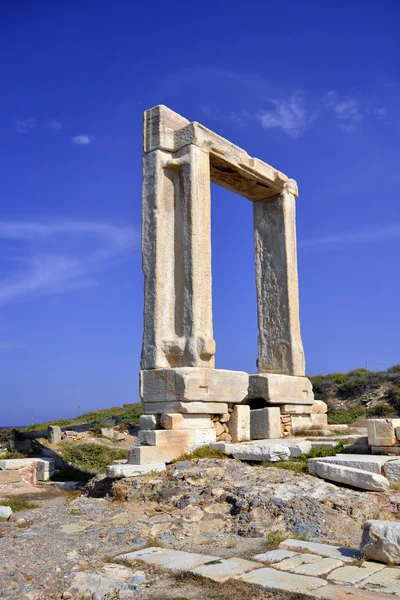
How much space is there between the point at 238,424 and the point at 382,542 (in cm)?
547

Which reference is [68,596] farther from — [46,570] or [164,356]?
[164,356]

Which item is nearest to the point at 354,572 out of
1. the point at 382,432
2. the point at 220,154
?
the point at 382,432

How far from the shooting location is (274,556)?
4824 mm

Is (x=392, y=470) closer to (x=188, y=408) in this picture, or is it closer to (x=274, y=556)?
(x=274, y=556)

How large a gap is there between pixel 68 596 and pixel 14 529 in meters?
2.54

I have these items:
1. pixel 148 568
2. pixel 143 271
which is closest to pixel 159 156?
pixel 143 271

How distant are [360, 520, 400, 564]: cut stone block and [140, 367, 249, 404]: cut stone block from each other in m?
4.51

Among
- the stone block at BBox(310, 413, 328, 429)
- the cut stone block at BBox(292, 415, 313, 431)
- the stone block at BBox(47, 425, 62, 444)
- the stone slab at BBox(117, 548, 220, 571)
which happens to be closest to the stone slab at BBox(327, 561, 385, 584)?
the stone slab at BBox(117, 548, 220, 571)

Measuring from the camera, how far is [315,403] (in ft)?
40.4

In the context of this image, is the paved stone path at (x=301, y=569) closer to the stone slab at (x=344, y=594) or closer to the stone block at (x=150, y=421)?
the stone slab at (x=344, y=594)

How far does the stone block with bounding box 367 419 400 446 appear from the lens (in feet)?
26.2

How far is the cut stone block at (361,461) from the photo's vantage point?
7156 mm

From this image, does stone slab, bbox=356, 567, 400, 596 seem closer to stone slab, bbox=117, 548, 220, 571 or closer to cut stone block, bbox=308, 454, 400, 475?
stone slab, bbox=117, 548, 220, 571

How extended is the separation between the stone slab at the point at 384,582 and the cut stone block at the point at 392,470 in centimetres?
279
